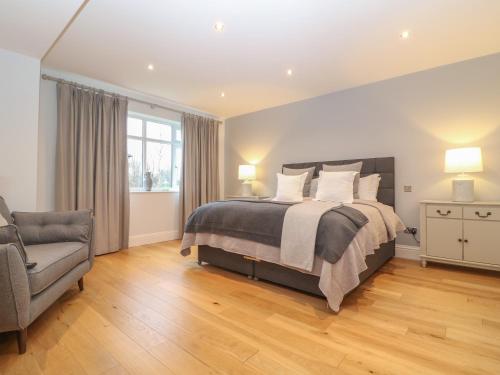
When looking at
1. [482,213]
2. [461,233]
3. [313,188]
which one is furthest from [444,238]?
[313,188]

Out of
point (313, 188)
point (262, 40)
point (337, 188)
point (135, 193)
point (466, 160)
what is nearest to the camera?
point (262, 40)

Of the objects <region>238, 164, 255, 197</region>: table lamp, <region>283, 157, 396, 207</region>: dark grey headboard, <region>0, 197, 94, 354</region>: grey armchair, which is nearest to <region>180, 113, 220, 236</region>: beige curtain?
<region>238, 164, 255, 197</region>: table lamp

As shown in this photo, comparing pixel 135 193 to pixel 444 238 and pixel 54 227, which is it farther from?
pixel 444 238

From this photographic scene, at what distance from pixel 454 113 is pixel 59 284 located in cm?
422

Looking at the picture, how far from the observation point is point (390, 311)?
73.9 inches

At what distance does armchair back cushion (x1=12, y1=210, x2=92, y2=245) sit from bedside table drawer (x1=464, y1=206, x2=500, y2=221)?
145 inches

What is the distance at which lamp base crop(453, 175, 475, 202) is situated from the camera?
2717 mm

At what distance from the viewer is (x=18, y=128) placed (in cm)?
254

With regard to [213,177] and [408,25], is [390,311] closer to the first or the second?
[408,25]

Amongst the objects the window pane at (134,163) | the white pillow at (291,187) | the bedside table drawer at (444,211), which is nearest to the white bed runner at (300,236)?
the white pillow at (291,187)

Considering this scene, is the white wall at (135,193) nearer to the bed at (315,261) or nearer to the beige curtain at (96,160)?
the beige curtain at (96,160)

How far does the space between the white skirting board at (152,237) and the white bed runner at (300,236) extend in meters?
2.76

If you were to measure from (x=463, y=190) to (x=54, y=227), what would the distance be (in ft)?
13.1

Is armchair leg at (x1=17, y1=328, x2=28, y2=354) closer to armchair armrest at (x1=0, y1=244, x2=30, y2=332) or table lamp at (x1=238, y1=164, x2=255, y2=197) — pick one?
armchair armrest at (x1=0, y1=244, x2=30, y2=332)
